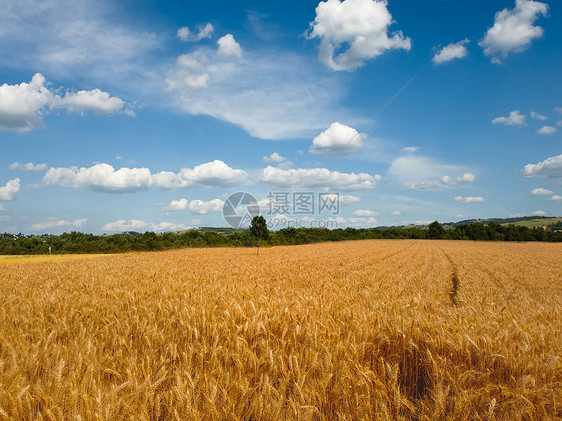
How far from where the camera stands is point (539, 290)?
33.8ft

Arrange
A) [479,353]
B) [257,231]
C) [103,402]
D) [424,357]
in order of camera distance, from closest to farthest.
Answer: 1. [103,402]
2. [479,353]
3. [424,357]
4. [257,231]

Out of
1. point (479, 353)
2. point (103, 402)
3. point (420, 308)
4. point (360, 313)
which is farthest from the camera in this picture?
point (420, 308)

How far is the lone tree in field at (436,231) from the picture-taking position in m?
90.6

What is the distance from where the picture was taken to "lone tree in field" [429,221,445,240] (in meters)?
90.6

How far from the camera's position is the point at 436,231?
9112 cm

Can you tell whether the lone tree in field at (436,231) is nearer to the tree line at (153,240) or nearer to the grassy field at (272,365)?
the tree line at (153,240)

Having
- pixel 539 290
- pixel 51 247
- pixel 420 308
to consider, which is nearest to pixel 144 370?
pixel 420 308

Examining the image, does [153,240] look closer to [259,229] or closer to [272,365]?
[259,229]

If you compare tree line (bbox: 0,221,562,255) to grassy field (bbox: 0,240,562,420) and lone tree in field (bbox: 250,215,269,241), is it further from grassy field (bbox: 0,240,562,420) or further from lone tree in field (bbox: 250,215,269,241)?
grassy field (bbox: 0,240,562,420)

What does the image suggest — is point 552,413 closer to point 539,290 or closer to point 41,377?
point 41,377

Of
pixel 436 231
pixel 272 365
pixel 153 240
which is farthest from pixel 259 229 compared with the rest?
pixel 436 231

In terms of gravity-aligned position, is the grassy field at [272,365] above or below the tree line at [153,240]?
above

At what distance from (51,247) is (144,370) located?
184 feet

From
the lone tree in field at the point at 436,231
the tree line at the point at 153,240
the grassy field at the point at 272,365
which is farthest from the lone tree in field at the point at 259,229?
the lone tree in field at the point at 436,231
